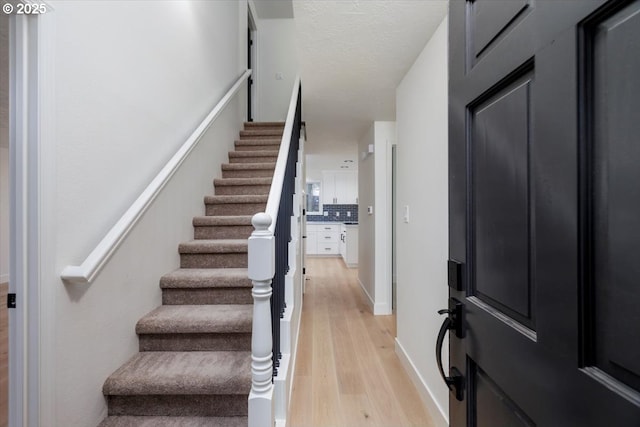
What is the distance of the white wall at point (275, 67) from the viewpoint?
185 inches

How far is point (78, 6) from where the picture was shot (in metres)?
1.24

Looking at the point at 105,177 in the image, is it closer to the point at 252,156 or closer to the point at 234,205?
the point at 234,205

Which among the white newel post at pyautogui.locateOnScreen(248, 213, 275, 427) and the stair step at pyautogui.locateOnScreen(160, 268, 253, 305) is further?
the stair step at pyautogui.locateOnScreen(160, 268, 253, 305)

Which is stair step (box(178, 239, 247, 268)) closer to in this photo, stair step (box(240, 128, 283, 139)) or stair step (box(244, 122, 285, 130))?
stair step (box(240, 128, 283, 139))

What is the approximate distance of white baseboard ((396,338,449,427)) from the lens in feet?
5.22

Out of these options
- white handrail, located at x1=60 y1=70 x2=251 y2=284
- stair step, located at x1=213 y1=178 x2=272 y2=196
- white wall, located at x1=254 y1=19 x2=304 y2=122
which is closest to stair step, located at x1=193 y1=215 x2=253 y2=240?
stair step, located at x1=213 y1=178 x2=272 y2=196

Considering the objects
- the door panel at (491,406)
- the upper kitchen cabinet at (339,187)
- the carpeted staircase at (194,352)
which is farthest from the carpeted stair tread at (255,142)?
the upper kitchen cabinet at (339,187)

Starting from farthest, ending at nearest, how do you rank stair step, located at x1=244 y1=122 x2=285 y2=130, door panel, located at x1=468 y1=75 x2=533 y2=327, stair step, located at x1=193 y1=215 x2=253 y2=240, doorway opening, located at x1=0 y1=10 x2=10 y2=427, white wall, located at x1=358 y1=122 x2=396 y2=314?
1. stair step, located at x1=244 y1=122 x2=285 y2=130
2. white wall, located at x1=358 y1=122 x2=396 y2=314
3. stair step, located at x1=193 y1=215 x2=253 y2=240
4. doorway opening, located at x1=0 y1=10 x2=10 y2=427
5. door panel, located at x1=468 y1=75 x2=533 y2=327

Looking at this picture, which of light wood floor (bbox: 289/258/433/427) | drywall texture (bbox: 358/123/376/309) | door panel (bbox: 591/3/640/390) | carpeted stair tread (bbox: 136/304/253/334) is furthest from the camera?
drywall texture (bbox: 358/123/376/309)

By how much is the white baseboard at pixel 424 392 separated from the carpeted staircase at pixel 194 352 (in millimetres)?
1107

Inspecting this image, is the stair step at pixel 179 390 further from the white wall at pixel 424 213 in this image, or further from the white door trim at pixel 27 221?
the white wall at pixel 424 213

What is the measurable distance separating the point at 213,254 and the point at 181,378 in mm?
905

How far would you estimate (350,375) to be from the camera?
7.13 ft

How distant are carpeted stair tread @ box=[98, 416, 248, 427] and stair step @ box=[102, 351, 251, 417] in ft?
0.07
